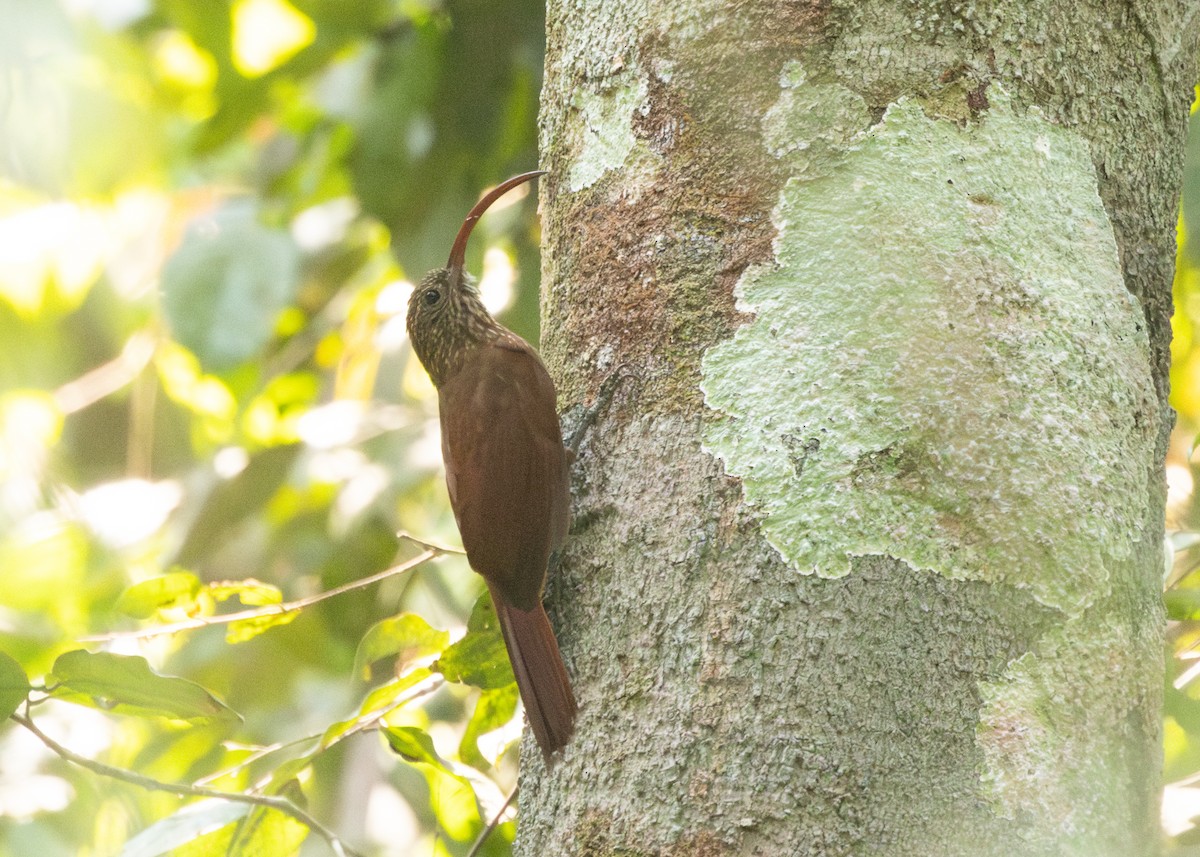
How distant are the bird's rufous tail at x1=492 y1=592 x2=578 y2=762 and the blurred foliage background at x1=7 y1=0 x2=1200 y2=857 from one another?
0.96 feet

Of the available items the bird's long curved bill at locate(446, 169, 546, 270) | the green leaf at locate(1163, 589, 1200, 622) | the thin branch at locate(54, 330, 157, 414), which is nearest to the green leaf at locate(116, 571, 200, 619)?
the bird's long curved bill at locate(446, 169, 546, 270)

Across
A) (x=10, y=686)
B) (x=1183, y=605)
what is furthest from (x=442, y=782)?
(x=1183, y=605)

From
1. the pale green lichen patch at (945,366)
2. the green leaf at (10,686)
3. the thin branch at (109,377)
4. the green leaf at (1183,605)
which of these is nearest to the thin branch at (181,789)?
A: the green leaf at (10,686)

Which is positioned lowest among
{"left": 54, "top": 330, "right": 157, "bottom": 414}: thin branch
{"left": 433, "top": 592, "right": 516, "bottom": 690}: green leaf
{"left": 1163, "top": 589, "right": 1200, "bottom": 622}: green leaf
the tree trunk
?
{"left": 54, "top": 330, "right": 157, "bottom": 414}: thin branch

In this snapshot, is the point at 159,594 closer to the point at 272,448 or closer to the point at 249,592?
the point at 249,592

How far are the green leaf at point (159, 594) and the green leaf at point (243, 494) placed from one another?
147 centimetres

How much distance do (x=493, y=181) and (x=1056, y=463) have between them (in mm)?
2413

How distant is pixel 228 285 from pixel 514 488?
5.14 feet

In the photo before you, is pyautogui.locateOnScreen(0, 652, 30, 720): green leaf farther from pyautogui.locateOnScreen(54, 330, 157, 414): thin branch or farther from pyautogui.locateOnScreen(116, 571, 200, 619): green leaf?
pyautogui.locateOnScreen(54, 330, 157, 414): thin branch

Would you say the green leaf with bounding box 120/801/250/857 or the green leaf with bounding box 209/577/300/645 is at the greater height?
the green leaf with bounding box 209/577/300/645

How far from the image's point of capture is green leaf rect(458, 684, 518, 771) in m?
2.56

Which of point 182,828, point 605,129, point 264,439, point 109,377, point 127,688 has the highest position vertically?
point 605,129

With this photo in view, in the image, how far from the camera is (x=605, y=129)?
6.45 feet

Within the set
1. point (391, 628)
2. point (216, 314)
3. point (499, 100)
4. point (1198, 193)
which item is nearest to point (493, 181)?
point (499, 100)
